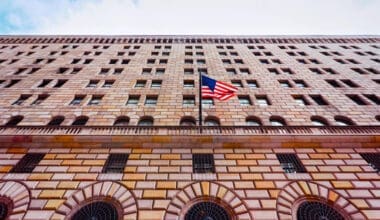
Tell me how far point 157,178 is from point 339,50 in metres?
29.1

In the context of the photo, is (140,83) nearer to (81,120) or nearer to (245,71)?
(81,120)

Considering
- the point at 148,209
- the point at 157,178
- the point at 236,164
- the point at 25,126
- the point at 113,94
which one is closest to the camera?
→ the point at 148,209

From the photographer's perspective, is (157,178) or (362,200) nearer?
(362,200)

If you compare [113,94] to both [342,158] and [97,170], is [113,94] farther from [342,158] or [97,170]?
[342,158]

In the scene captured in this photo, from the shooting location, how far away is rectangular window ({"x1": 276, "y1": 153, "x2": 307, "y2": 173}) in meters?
11.7

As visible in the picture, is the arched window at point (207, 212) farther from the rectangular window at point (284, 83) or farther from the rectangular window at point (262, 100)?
the rectangular window at point (284, 83)

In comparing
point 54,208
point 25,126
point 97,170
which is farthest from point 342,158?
point 25,126

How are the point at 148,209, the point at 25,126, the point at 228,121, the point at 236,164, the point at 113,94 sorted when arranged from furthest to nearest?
1. the point at 113,94
2. the point at 228,121
3. the point at 25,126
4. the point at 236,164
5. the point at 148,209

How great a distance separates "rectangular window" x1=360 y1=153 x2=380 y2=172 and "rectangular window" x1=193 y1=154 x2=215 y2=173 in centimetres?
828

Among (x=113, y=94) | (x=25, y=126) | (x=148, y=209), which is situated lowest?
(x=148, y=209)

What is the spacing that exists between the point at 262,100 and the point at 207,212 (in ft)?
36.1

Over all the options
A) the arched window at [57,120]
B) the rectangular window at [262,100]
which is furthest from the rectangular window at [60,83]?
the rectangular window at [262,100]

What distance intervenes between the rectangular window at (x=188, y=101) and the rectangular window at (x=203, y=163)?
18.1 ft

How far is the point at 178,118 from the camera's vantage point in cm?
1552
